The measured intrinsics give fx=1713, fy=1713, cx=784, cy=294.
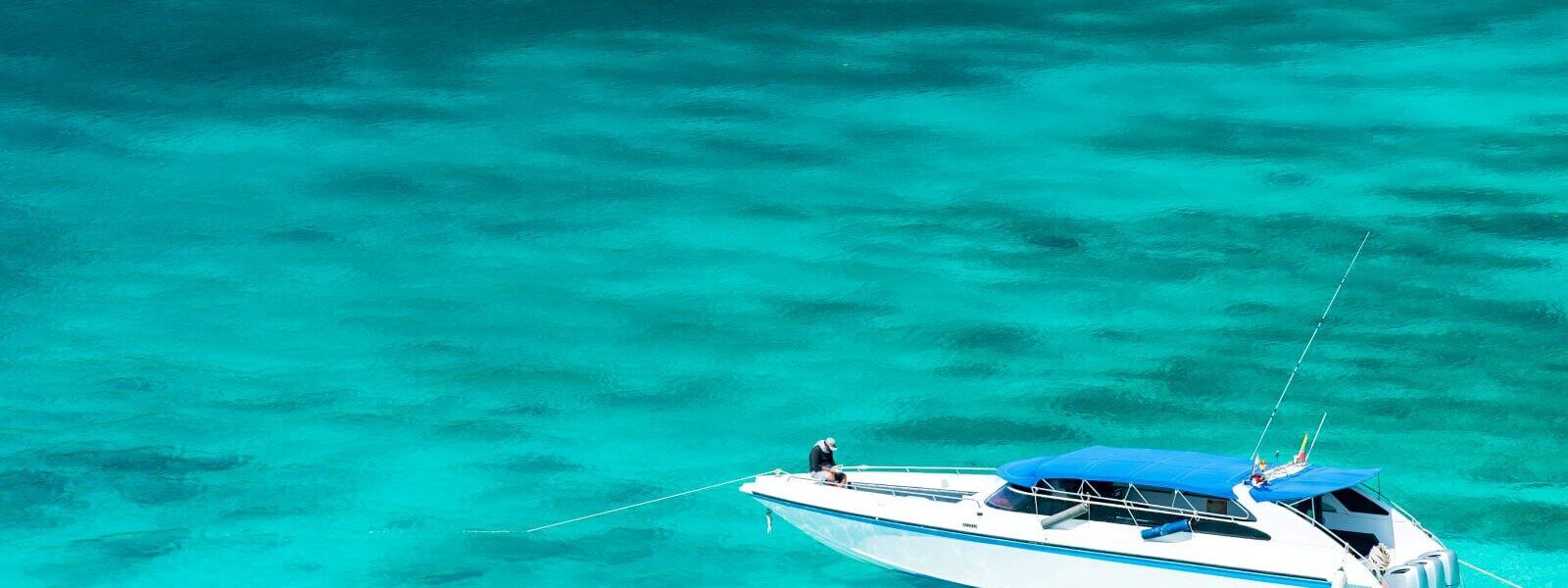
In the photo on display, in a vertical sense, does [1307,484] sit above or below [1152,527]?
above

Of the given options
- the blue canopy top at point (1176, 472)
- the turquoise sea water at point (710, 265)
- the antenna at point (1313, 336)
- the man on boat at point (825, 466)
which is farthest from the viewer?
the antenna at point (1313, 336)

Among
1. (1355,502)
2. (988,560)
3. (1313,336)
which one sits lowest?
(988,560)

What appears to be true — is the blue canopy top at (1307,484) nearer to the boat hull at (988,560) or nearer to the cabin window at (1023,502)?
the boat hull at (988,560)

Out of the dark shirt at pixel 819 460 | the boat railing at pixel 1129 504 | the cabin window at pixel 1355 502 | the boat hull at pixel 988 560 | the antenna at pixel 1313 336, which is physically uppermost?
the antenna at pixel 1313 336

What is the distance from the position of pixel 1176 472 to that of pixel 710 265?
13.8 meters

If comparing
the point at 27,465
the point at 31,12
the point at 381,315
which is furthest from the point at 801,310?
the point at 31,12

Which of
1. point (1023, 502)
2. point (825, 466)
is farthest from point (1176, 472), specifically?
point (825, 466)

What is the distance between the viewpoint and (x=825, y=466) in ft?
53.5

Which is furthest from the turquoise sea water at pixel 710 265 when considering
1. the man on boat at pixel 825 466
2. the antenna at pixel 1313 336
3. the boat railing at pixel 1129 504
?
the boat railing at pixel 1129 504

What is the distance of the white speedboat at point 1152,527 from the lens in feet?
45.2

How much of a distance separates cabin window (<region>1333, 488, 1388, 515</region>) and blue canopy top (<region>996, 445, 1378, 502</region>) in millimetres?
168

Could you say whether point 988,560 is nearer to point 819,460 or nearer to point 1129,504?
point 1129,504

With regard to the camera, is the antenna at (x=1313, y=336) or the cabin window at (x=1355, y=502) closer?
the cabin window at (x=1355, y=502)

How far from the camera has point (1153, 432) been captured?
20656mm
